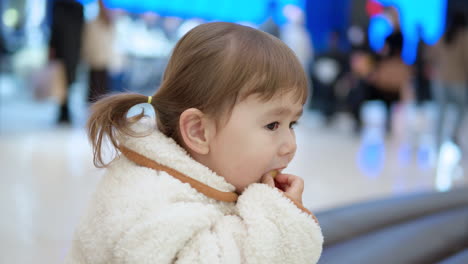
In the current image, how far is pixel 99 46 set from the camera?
14.3ft

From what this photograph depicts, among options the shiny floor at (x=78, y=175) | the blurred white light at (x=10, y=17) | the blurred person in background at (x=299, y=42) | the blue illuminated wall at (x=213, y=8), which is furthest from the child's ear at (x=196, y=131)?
the blue illuminated wall at (x=213, y=8)

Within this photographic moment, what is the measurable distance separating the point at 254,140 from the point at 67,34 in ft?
12.6

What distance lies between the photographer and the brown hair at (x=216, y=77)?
731mm

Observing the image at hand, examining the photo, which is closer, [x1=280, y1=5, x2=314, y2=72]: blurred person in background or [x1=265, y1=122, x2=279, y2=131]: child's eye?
[x1=265, y1=122, x2=279, y2=131]: child's eye

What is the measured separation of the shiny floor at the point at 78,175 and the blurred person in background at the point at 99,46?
55cm

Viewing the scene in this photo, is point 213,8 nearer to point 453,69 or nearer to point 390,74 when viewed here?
point 390,74

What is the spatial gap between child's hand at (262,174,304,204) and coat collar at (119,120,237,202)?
7 cm

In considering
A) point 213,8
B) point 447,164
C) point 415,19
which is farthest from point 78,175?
point 415,19

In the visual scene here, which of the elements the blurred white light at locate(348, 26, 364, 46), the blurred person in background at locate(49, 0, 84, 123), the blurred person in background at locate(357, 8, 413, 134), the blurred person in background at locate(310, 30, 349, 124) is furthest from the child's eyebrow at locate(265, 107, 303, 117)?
the blurred person in background at locate(310, 30, 349, 124)

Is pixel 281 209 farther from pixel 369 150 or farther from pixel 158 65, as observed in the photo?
pixel 158 65

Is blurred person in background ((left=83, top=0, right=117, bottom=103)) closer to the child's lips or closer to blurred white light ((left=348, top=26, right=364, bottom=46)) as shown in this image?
blurred white light ((left=348, top=26, right=364, bottom=46))

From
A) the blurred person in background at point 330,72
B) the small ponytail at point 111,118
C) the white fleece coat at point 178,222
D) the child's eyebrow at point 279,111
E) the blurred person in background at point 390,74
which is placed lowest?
the blurred person in background at point 330,72

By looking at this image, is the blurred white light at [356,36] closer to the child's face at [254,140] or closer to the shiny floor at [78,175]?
the shiny floor at [78,175]

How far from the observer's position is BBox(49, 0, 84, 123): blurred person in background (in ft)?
13.6
